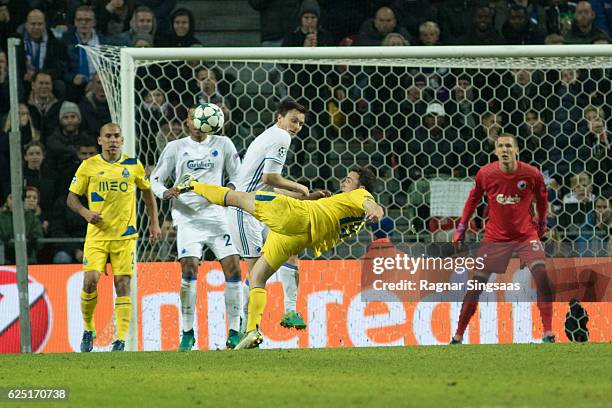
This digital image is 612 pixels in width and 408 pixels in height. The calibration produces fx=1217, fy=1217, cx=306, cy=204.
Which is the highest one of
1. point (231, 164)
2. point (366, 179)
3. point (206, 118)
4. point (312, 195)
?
point (206, 118)

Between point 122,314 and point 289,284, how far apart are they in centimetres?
139

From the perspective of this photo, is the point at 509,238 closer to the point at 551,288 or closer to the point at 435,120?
the point at 551,288

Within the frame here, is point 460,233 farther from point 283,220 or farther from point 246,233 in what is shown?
point 283,220

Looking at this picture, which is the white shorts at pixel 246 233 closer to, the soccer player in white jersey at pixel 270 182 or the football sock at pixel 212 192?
the soccer player in white jersey at pixel 270 182

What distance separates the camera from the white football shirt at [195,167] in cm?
1002

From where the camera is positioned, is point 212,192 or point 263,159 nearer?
point 212,192

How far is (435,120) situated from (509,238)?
2310mm

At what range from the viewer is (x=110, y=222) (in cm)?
1001

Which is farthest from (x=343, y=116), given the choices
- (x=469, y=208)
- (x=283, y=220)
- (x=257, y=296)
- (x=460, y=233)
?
(x=257, y=296)

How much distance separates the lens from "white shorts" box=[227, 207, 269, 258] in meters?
10.1

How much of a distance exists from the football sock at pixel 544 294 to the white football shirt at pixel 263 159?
7.74 feet

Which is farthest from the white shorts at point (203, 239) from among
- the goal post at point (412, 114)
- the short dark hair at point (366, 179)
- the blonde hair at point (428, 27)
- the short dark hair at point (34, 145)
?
the blonde hair at point (428, 27)

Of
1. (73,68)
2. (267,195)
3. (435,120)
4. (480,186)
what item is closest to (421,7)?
(435,120)

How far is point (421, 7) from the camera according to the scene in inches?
595
